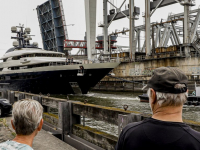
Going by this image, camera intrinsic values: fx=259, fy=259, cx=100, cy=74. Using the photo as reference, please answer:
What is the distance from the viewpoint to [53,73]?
1276 inches

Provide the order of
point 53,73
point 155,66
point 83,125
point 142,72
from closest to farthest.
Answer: point 83,125, point 53,73, point 155,66, point 142,72

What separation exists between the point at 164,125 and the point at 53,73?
3100 centimetres

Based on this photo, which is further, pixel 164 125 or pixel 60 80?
pixel 60 80

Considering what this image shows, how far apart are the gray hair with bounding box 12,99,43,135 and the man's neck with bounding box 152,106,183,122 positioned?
3.35 ft

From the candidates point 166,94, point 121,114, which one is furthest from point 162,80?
point 121,114

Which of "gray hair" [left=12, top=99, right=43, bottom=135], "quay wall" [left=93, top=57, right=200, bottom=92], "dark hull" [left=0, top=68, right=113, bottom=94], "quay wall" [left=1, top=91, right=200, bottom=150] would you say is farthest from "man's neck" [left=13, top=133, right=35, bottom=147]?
"quay wall" [left=93, top=57, right=200, bottom=92]

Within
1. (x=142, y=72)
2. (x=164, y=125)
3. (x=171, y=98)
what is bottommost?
(x=142, y=72)

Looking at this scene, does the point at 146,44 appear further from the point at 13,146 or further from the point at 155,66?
the point at 13,146

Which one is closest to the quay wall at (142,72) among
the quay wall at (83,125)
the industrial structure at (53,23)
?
the industrial structure at (53,23)

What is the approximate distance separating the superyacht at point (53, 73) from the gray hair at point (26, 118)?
94.4 feet

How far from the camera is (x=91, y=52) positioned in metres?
39.5

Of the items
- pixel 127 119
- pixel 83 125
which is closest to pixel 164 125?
pixel 127 119

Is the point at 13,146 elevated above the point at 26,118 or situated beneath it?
situated beneath

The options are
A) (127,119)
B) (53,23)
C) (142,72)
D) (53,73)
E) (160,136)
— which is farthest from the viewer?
(53,23)
